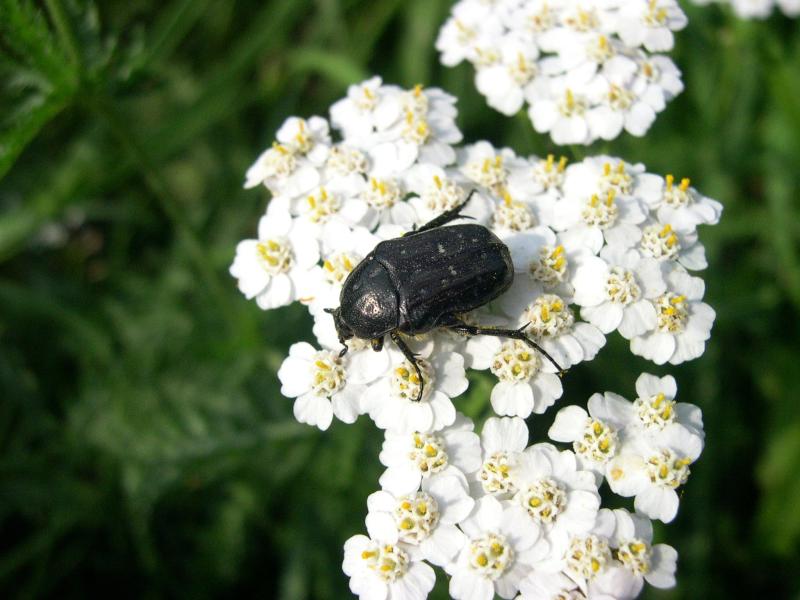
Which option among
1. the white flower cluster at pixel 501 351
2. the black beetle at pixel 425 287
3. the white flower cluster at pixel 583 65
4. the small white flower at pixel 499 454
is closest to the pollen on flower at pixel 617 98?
the white flower cluster at pixel 583 65

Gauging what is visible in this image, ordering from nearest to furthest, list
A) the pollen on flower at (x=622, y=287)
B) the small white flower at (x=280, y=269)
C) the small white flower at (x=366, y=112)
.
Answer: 1. the pollen on flower at (x=622, y=287)
2. the small white flower at (x=280, y=269)
3. the small white flower at (x=366, y=112)

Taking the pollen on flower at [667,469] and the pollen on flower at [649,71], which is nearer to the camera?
the pollen on flower at [667,469]

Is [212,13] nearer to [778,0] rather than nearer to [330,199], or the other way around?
[330,199]

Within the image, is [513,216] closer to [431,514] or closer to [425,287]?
[425,287]

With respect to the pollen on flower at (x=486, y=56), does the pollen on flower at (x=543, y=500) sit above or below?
below

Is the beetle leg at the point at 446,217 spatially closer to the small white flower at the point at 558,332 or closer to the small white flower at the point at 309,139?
the small white flower at the point at 558,332

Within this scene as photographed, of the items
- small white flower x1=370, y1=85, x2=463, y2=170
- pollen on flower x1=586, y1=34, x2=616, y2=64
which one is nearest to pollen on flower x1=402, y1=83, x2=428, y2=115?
small white flower x1=370, y1=85, x2=463, y2=170

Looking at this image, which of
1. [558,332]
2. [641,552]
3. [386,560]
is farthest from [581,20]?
[386,560]
